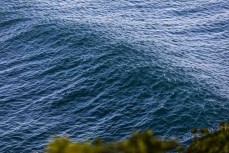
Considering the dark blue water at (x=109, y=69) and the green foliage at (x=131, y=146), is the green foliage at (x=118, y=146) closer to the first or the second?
the green foliage at (x=131, y=146)

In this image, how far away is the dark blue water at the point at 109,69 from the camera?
69.6 metres

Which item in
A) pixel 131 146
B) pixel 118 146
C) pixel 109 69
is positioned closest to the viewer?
pixel 131 146

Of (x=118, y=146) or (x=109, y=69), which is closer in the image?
(x=118, y=146)

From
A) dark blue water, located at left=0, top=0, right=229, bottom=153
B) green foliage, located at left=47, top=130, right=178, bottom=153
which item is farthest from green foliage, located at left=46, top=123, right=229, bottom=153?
dark blue water, located at left=0, top=0, right=229, bottom=153

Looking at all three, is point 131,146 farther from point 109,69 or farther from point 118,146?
point 109,69

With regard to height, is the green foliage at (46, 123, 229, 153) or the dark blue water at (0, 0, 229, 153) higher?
the dark blue water at (0, 0, 229, 153)

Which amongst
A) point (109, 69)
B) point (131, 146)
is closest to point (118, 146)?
point (131, 146)

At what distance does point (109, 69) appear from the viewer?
279 ft

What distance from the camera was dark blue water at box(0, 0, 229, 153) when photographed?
6962 cm

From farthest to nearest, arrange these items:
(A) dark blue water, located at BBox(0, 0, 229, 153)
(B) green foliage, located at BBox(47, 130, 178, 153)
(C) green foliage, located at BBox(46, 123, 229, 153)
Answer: (A) dark blue water, located at BBox(0, 0, 229, 153) < (C) green foliage, located at BBox(46, 123, 229, 153) < (B) green foliage, located at BBox(47, 130, 178, 153)

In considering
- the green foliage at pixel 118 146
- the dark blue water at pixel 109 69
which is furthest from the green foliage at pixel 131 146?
the dark blue water at pixel 109 69

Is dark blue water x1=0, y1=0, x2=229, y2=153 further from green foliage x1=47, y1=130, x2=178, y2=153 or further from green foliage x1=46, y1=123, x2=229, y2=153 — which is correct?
green foliage x1=47, y1=130, x2=178, y2=153

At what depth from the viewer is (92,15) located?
369 ft

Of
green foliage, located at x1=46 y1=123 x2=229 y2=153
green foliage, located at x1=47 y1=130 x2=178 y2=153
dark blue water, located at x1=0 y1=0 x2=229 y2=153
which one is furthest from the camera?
dark blue water, located at x1=0 y1=0 x2=229 y2=153
